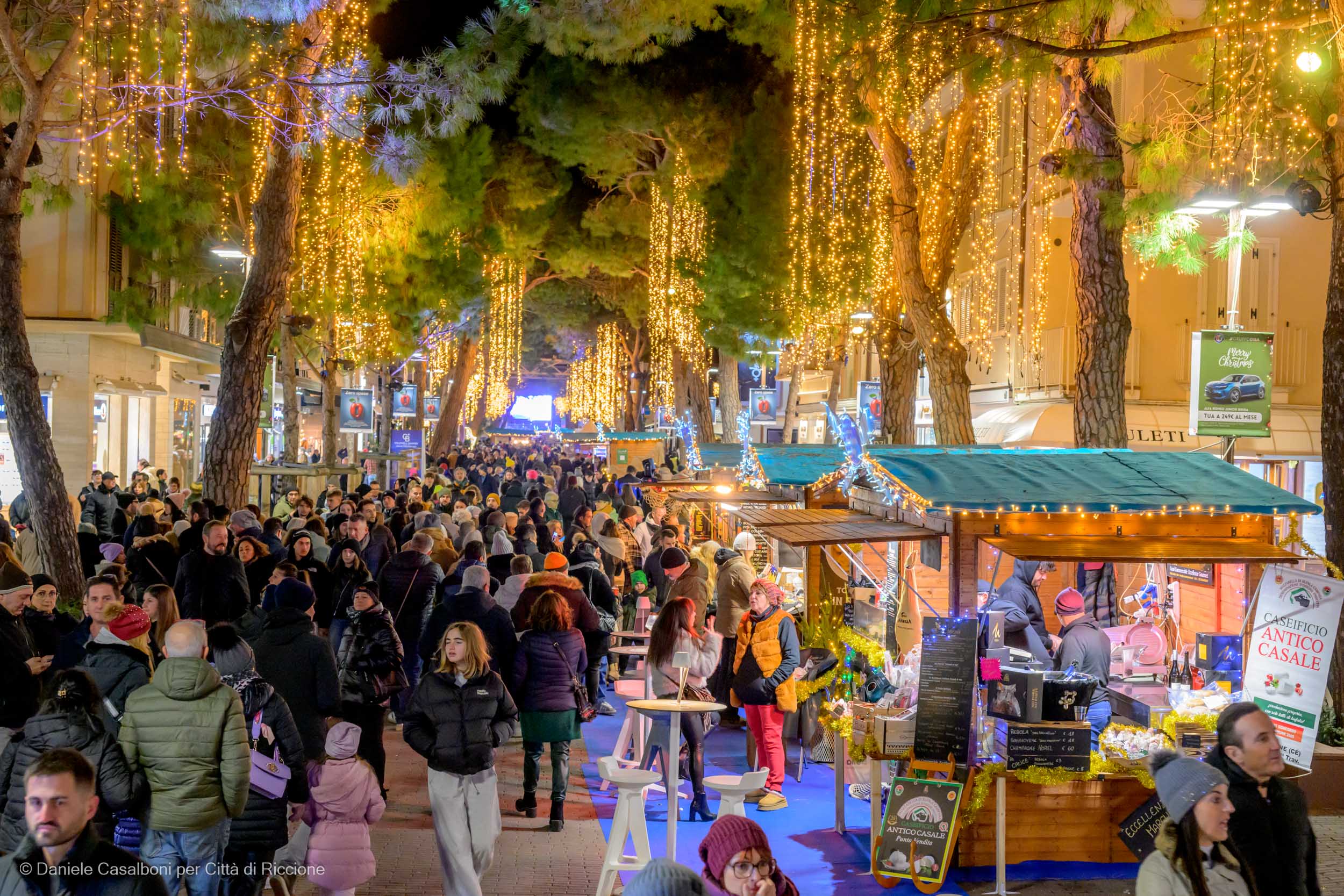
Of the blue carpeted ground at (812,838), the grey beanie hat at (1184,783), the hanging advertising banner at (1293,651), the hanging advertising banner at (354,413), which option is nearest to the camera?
the grey beanie hat at (1184,783)

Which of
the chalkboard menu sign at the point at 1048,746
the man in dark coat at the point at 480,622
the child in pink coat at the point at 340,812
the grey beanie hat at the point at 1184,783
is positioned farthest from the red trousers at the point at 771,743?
the grey beanie hat at the point at 1184,783

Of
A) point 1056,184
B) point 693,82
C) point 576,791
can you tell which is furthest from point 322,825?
point 693,82

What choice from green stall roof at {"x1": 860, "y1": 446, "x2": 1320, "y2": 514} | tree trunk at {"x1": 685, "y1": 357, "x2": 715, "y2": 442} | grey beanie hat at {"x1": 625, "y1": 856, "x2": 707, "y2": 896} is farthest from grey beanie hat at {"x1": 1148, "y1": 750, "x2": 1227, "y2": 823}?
tree trunk at {"x1": 685, "y1": 357, "x2": 715, "y2": 442}

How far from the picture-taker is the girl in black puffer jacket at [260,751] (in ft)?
18.8

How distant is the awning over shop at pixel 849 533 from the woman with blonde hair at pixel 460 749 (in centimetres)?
321

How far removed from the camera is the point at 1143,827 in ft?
16.6

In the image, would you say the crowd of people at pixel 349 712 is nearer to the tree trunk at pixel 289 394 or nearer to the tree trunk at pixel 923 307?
the tree trunk at pixel 923 307

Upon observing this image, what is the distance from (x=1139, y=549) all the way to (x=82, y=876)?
6931mm

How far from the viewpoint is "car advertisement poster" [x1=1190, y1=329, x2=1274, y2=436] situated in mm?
10836

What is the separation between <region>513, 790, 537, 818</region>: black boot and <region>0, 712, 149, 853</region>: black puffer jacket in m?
3.75

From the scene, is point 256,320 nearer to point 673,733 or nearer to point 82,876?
point 673,733

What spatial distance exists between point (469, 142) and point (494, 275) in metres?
5.90

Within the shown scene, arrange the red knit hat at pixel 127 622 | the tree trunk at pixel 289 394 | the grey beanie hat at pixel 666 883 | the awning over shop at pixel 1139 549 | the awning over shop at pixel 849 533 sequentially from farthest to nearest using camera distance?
the tree trunk at pixel 289 394, the awning over shop at pixel 849 533, the awning over shop at pixel 1139 549, the red knit hat at pixel 127 622, the grey beanie hat at pixel 666 883

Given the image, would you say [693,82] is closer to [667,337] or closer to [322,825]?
[667,337]
